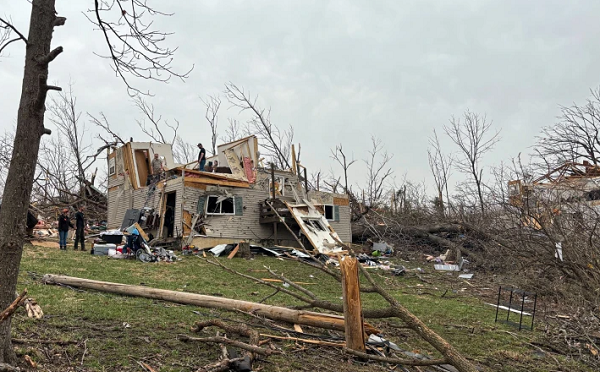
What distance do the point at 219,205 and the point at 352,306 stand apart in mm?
13888

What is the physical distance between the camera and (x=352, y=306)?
15.9 feet

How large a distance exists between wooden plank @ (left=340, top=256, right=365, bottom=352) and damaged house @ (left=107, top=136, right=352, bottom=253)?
36.4 feet

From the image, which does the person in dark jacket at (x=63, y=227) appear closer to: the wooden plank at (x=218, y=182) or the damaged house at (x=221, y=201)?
the damaged house at (x=221, y=201)

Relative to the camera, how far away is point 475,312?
9180mm

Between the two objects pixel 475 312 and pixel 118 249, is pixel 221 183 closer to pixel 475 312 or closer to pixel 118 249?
pixel 118 249

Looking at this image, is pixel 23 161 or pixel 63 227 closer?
pixel 23 161

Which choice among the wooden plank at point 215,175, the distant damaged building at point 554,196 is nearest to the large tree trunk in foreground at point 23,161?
the distant damaged building at point 554,196

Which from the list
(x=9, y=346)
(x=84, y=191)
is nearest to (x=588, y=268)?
(x=9, y=346)

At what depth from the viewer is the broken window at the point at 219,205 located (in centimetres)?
1792

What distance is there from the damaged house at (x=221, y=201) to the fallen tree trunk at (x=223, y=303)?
348 inches

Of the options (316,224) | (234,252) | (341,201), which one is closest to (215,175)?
(234,252)

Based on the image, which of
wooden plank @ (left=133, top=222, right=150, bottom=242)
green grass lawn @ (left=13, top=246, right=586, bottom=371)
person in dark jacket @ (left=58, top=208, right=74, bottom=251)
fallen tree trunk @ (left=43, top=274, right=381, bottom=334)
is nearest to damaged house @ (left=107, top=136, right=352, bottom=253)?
wooden plank @ (left=133, top=222, right=150, bottom=242)

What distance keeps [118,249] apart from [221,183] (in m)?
5.30

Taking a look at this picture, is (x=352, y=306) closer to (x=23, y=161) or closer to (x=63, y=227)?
(x=23, y=161)
